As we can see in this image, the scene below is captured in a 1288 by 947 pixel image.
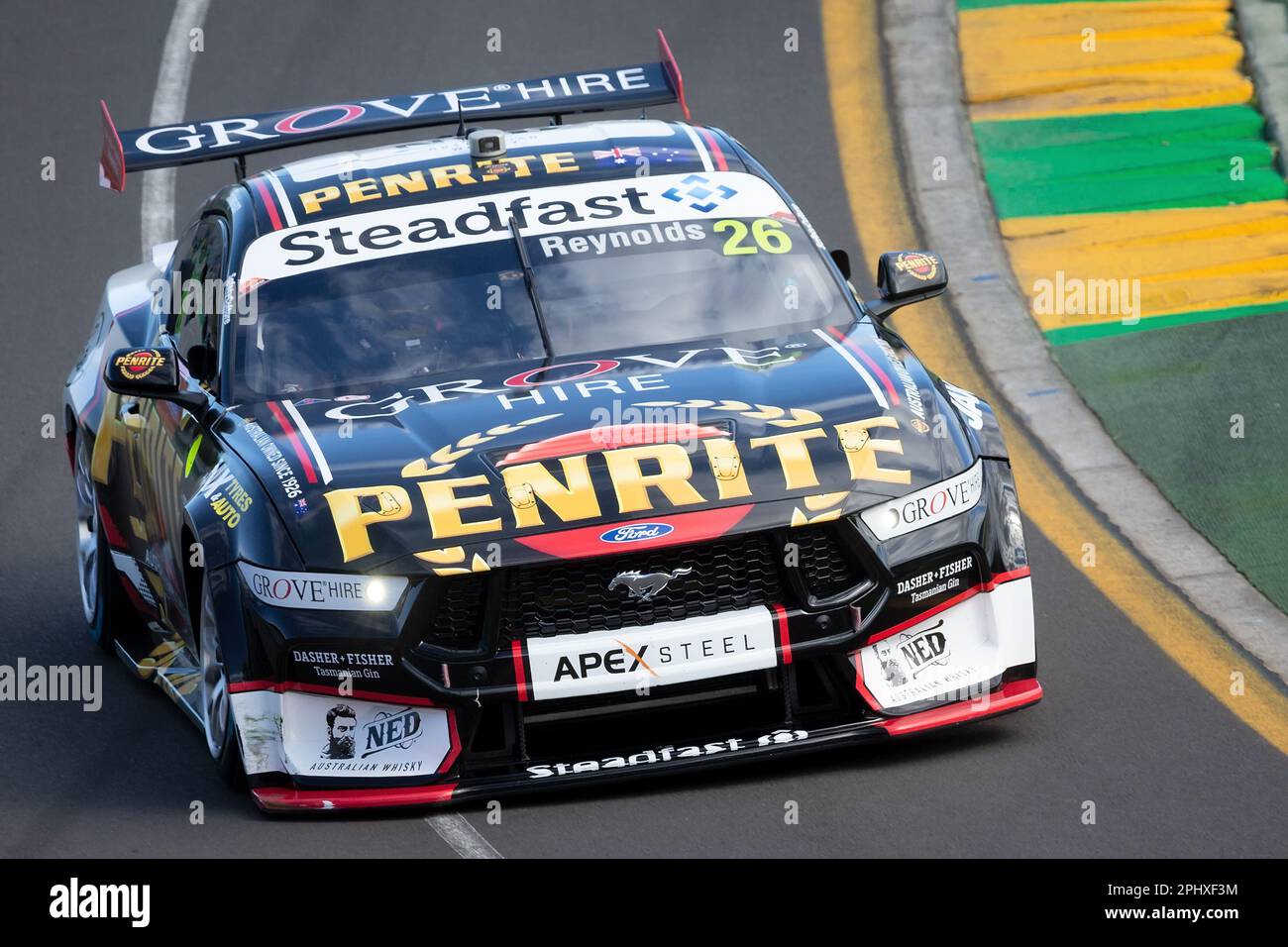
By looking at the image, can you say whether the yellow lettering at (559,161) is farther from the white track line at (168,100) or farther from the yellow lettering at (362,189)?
the white track line at (168,100)

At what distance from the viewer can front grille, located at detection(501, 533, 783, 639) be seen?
6.49 metres

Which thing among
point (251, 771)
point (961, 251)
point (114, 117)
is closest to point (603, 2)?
point (114, 117)

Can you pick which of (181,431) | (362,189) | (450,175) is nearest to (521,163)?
(450,175)

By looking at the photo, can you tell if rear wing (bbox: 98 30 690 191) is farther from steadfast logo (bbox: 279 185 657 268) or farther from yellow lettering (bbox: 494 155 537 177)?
steadfast logo (bbox: 279 185 657 268)

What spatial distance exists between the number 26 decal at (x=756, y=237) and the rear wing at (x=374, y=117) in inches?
42.8

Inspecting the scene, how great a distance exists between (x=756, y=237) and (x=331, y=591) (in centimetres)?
235

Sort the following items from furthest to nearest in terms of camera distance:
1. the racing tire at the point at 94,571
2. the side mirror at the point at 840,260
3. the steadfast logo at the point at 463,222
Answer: the racing tire at the point at 94,571
the side mirror at the point at 840,260
the steadfast logo at the point at 463,222

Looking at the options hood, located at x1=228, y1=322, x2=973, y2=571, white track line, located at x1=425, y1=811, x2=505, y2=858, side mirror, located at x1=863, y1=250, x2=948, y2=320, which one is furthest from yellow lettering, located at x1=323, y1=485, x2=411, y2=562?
side mirror, located at x1=863, y1=250, x2=948, y2=320

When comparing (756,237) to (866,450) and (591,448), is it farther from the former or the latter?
(591,448)

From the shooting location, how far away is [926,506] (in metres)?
6.76

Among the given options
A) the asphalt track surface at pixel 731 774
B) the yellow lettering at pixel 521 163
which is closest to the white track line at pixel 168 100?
the asphalt track surface at pixel 731 774

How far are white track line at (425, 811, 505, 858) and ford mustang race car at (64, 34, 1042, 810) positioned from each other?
0.32 ft

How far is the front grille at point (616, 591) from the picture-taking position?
6.49 metres
